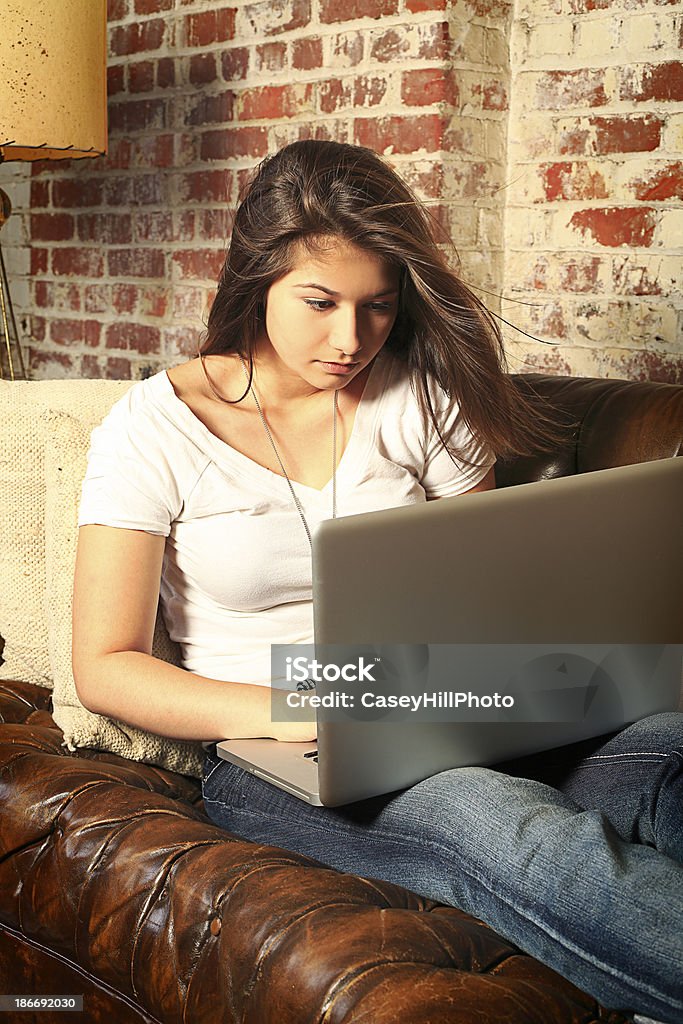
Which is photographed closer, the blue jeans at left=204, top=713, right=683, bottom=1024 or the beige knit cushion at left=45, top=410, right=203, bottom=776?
the blue jeans at left=204, top=713, right=683, bottom=1024

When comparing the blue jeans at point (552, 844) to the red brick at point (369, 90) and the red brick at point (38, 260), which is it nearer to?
the red brick at point (369, 90)

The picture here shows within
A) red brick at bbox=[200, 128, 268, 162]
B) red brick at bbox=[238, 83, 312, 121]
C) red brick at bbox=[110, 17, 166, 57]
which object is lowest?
red brick at bbox=[200, 128, 268, 162]

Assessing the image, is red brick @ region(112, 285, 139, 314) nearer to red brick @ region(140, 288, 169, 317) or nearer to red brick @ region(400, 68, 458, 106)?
red brick @ region(140, 288, 169, 317)

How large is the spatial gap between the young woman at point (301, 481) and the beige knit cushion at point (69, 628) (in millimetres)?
Result: 60

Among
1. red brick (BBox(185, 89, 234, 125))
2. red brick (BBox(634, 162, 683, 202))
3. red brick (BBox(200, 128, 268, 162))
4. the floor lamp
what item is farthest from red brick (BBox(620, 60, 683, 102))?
the floor lamp

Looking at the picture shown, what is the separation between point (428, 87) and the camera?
202 cm

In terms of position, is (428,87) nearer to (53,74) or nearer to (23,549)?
(53,74)

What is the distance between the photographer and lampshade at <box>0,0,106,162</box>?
1986 mm

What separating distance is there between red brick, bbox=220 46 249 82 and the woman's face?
3.61 ft

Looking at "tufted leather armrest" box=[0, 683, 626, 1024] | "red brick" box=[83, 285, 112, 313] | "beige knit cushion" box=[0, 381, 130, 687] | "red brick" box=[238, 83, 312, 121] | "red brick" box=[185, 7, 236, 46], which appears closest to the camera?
"tufted leather armrest" box=[0, 683, 626, 1024]

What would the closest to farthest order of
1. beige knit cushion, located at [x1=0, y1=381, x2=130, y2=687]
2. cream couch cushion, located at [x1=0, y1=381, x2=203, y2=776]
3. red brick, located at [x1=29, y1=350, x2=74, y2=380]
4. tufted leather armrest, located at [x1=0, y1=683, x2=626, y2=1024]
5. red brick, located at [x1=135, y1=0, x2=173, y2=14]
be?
tufted leather armrest, located at [x1=0, y1=683, x2=626, y2=1024] → cream couch cushion, located at [x1=0, y1=381, x2=203, y2=776] → beige knit cushion, located at [x1=0, y1=381, x2=130, y2=687] → red brick, located at [x1=135, y1=0, x2=173, y2=14] → red brick, located at [x1=29, y1=350, x2=74, y2=380]

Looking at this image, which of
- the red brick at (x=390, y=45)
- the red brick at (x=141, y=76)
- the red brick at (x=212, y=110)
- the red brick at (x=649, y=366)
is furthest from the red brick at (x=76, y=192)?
the red brick at (x=649, y=366)

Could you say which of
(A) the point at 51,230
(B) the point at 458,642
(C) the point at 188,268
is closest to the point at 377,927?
(B) the point at 458,642

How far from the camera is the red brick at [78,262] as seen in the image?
2.71m
